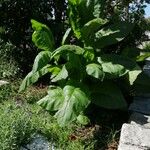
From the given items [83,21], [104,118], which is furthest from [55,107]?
[83,21]

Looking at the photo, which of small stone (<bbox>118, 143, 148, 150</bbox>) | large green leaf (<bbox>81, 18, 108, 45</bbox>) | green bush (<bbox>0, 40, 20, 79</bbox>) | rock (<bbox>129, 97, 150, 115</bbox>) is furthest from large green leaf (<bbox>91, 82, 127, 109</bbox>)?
green bush (<bbox>0, 40, 20, 79</bbox>)

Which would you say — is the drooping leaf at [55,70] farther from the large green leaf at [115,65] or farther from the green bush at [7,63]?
the green bush at [7,63]

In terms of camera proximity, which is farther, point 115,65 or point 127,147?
point 115,65

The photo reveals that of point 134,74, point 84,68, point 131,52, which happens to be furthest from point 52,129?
point 131,52

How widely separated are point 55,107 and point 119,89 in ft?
2.71

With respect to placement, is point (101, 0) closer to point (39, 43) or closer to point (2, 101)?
point (39, 43)

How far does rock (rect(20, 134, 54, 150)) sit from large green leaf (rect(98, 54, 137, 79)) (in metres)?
1.00

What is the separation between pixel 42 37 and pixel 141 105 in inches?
57.9

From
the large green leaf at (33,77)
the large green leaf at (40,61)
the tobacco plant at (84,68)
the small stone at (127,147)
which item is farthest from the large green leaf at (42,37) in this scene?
the small stone at (127,147)

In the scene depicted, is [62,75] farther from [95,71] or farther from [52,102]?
[95,71]

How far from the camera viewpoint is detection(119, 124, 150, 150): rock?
175 inches

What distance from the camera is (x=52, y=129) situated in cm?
509

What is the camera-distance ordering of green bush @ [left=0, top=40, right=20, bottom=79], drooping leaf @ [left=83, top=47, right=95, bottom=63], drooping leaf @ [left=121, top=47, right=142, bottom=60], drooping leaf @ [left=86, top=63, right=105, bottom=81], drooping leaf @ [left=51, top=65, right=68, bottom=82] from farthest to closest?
green bush @ [left=0, top=40, right=20, bottom=79] < drooping leaf @ [left=121, top=47, right=142, bottom=60] < drooping leaf @ [left=83, top=47, right=95, bottom=63] < drooping leaf @ [left=51, top=65, right=68, bottom=82] < drooping leaf @ [left=86, top=63, right=105, bottom=81]

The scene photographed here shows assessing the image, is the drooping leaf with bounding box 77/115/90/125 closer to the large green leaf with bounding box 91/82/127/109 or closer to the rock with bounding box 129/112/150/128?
the large green leaf with bounding box 91/82/127/109
